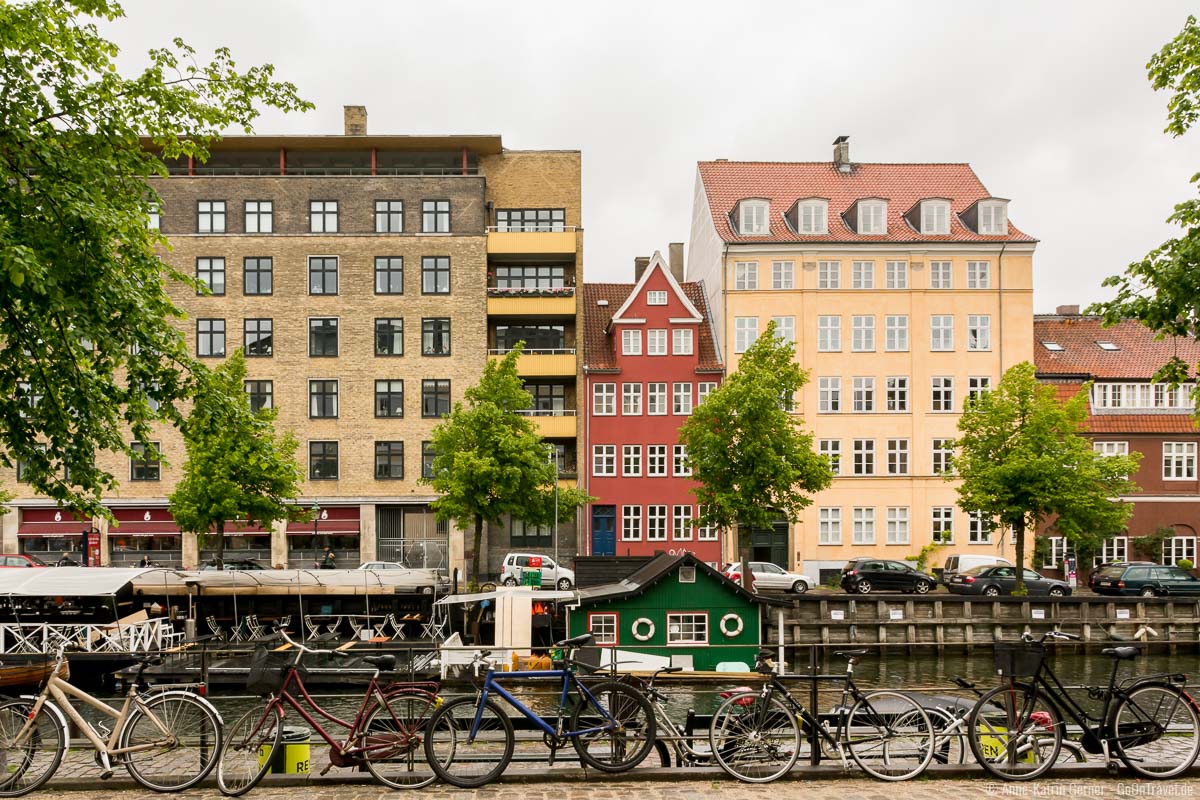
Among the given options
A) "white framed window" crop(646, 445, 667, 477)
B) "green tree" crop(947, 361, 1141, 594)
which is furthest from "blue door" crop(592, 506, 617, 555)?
"green tree" crop(947, 361, 1141, 594)

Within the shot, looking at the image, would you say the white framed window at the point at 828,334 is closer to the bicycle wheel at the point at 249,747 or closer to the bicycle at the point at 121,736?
the bicycle wheel at the point at 249,747

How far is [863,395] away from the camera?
48.4 m

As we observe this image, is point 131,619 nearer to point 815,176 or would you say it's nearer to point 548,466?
point 548,466

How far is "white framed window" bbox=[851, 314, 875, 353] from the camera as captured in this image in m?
48.5

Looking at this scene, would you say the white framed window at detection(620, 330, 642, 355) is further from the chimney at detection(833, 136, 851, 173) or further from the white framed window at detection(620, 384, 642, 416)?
the chimney at detection(833, 136, 851, 173)

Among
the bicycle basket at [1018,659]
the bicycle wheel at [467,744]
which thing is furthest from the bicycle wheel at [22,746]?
the bicycle basket at [1018,659]

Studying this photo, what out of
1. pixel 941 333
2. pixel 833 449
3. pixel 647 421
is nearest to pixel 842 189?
pixel 941 333

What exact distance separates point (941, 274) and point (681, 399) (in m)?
13.0

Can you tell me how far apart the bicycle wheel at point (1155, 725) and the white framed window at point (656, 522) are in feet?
124

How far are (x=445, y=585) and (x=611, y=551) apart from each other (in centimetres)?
1220

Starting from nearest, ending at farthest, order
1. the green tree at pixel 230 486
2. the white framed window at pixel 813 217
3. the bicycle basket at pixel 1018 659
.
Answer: the bicycle basket at pixel 1018 659 → the green tree at pixel 230 486 → the white framed window at pixel 813 217

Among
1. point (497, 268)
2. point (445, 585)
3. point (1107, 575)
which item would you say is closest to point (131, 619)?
point (445, 585)

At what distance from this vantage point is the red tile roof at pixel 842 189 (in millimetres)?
49375

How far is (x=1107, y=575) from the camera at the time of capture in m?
40.4
